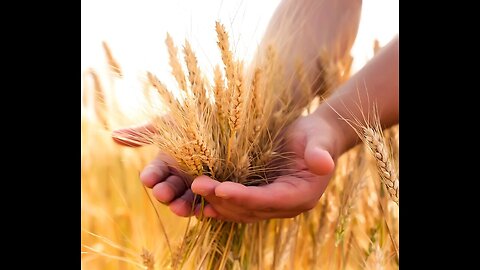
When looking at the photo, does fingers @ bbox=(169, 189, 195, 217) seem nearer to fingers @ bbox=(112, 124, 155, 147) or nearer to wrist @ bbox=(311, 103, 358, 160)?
fingers @ bbox=(112, 124, 155, 147)

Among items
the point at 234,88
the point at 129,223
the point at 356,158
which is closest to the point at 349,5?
the point at 356,158

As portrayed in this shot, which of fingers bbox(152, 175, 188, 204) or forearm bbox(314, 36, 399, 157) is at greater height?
forearm bbox(314, 36, 399, 157)

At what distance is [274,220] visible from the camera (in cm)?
92

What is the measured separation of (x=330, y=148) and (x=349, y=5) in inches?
12.3

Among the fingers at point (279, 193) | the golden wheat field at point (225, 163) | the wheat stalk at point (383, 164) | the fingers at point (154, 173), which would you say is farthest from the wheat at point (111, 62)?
the wheat stalk at point (383, 164)

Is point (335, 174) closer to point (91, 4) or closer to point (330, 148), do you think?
point (330, 148)

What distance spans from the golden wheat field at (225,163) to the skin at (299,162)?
0.02m

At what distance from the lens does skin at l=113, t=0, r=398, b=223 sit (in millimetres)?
765

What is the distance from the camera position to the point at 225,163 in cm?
79

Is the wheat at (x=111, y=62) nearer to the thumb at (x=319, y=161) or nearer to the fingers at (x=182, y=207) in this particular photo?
the fingers at (x=182, y=207)

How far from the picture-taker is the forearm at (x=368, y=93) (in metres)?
0.88

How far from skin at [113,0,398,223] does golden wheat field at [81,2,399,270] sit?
0.02 metres

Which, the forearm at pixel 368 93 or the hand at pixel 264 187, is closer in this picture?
the hand at pixel 264 187

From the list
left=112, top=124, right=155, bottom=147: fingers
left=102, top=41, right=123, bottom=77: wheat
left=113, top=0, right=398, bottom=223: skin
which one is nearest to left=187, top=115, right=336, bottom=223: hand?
left=113, top=0, right=398, bottom=223: skin
